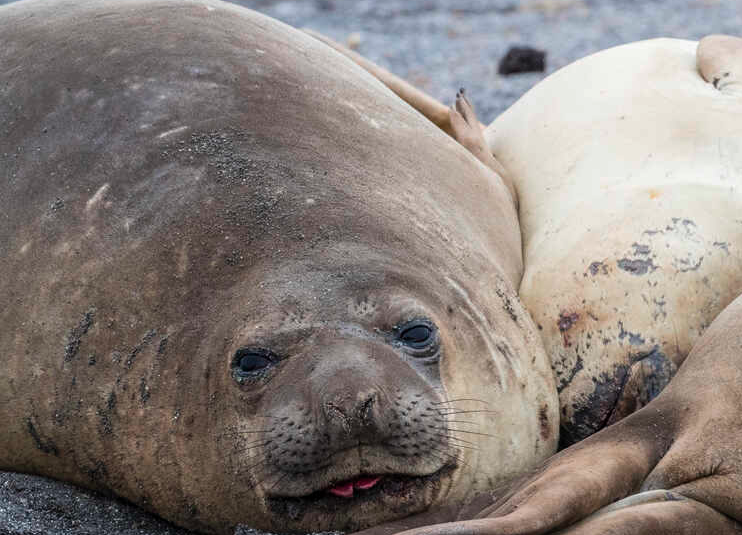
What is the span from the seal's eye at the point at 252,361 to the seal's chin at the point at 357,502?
1.03ft

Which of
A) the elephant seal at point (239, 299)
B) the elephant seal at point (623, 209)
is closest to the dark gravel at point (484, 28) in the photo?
the elephant seal at point (623, 209)

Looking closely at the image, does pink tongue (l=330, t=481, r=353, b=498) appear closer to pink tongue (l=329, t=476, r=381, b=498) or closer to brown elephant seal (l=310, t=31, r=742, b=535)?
pink tongue (l=329, t=476, r=381, b=498)

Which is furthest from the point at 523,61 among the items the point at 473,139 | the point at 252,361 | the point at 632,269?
the point at 252,361

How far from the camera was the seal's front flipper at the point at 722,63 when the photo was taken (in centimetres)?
504

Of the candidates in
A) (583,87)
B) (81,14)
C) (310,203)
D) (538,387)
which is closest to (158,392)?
(310,203)

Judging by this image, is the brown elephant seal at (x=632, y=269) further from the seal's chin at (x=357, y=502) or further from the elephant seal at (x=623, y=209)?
the seal's chin at (x=357, y=502)

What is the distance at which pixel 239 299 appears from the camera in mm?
3387

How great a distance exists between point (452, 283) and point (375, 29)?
289 inches

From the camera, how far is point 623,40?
9.23 m

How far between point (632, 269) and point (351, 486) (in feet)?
4.22

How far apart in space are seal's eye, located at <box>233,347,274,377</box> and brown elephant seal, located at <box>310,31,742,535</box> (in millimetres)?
654

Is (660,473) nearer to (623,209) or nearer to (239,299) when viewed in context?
(239,299)

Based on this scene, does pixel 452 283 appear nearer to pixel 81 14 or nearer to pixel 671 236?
pixel 671 236

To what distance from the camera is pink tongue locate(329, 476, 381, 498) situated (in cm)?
319
